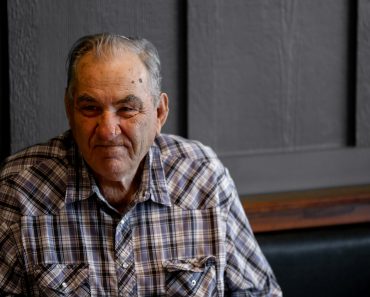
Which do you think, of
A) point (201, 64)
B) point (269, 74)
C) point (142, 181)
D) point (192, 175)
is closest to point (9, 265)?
point (142, 181)

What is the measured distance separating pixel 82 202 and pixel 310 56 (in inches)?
35.8

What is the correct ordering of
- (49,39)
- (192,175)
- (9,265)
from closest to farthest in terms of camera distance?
(9,265) → (192,175) → (49,39)

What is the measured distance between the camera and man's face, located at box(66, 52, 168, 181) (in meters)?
1.88

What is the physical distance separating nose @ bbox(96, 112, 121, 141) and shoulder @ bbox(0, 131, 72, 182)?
0.23m

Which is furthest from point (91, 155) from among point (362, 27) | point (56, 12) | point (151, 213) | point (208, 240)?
point (362, 27)

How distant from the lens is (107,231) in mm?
2043

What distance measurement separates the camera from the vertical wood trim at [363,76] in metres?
2.63

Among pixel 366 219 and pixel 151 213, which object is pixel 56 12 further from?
pixel 366 219

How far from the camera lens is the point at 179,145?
86.2 inches

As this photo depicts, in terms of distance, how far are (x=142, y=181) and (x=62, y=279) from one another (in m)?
0.29

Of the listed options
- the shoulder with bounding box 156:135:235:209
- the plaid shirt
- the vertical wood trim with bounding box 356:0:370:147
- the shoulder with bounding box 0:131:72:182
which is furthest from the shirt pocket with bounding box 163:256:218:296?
the vertical wood trim with bounding box 356:0:370:147

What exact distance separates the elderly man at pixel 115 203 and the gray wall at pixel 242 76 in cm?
28

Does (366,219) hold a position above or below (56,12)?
below

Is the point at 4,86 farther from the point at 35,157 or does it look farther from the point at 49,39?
the point at 35,157
